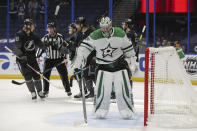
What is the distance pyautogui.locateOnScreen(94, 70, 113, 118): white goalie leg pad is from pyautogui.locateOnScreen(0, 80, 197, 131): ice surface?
111mm

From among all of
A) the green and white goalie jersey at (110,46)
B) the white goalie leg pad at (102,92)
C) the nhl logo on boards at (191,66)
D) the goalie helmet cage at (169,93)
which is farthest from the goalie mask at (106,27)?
the nhl logo on boards at (191,66)

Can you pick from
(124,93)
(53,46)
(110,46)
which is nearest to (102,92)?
(124,93)

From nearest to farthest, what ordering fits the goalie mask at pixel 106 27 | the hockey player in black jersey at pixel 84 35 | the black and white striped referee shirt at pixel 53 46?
the goalie mask at pixel 106 27
the hockey player in black jersey at pixel 84 35
the black and white striped referee shirt at pixel 53 46

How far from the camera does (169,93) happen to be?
5.22 meters

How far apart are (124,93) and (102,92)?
273 millimetres

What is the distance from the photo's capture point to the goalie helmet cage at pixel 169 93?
4.87 meters

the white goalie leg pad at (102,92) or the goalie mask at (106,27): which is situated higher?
the goalie mask at (106,27)

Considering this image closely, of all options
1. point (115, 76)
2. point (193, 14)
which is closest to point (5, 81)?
point (115, 76)

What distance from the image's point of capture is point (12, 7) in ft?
43.6

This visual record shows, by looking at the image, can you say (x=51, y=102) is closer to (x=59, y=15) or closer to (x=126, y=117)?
(x=126, y=117)

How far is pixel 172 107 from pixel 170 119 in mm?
486

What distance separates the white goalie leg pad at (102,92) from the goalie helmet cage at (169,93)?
50cm

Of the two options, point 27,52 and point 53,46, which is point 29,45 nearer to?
point 27,52

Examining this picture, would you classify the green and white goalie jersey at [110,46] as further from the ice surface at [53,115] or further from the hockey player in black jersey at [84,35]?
the hockey player in black jersey at [84,35]
